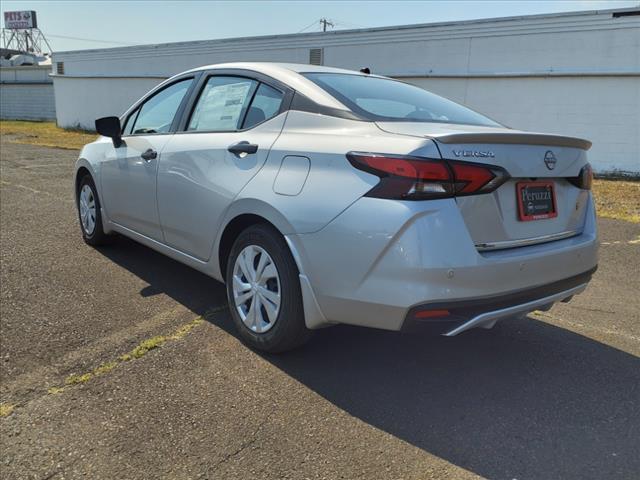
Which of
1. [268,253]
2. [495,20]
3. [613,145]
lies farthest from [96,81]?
[268,253]

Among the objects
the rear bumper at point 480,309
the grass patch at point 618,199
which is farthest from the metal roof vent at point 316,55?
the rear bumper at point 480,309

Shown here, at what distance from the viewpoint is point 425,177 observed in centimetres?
253

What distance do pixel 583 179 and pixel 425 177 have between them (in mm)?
1255

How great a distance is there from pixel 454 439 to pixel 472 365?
0.81 metres

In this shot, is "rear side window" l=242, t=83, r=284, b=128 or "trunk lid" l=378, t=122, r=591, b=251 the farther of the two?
"rear side window" l=242, t=83, r=284, b=128

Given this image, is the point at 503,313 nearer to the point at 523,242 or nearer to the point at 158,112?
the point at 523,242

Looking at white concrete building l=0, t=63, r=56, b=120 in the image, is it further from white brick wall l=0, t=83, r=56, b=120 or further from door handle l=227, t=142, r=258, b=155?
door handle l=227, t=142, r=258, b=155

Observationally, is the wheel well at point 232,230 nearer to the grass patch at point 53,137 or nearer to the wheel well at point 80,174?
the wheel well at point 80,174

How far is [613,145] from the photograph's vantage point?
1395 cm

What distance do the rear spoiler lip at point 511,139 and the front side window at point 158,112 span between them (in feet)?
7.98

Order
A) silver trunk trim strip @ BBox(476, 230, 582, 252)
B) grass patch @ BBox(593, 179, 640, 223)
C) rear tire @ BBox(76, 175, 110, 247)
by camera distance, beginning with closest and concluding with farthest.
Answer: silver trunk trim strip @ BBox(476, 230, 582, 252) → rear tire @ BBox(76, 175, 110, 247) → grass patch @ BBox(593, 179, 640, 223)

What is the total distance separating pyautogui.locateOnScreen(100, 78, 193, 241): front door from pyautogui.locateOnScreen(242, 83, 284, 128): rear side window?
91cm

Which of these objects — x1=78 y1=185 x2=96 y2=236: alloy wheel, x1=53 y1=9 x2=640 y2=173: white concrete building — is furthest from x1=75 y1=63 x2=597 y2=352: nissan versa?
x1=53 y1=9 x2=640 y2=173: white concrete building

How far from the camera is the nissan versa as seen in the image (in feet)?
8.38
